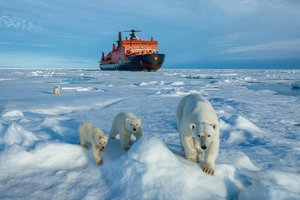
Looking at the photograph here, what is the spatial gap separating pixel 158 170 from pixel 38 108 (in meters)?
5.82

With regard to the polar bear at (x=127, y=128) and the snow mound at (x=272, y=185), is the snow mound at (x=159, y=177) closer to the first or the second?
the snow mound at (x=272, y=185)

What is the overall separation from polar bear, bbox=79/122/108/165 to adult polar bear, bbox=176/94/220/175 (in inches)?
34.4

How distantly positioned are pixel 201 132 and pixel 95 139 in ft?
3.67

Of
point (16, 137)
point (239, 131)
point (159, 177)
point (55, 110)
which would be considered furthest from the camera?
point (55, 110)

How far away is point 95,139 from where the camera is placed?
9.58ft

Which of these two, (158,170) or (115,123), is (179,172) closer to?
(158,170)

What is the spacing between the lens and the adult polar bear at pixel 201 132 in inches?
102

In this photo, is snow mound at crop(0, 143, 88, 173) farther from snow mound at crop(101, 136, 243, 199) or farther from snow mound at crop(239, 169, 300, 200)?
snow mound at crop(239, 169, 300, 200)

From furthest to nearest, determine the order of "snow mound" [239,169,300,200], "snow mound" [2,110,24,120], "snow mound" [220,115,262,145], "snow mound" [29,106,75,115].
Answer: "snow mound" [29,106,75,115]
"snow mound" [2,110,24,120]
"snow mound" [220,115,262,145]
"snow mound" [239,169,300,200]

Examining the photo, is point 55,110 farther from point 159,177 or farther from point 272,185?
point 272,185

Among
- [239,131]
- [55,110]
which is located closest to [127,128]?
[239,131]

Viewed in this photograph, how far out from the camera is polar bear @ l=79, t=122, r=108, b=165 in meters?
2.84

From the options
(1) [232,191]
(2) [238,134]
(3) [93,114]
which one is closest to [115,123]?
(1) [232,191]

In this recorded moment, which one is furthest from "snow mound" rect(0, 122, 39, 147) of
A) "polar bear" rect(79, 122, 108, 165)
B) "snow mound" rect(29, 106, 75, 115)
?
"snow mound" rect(29, 106, 75, 115)
